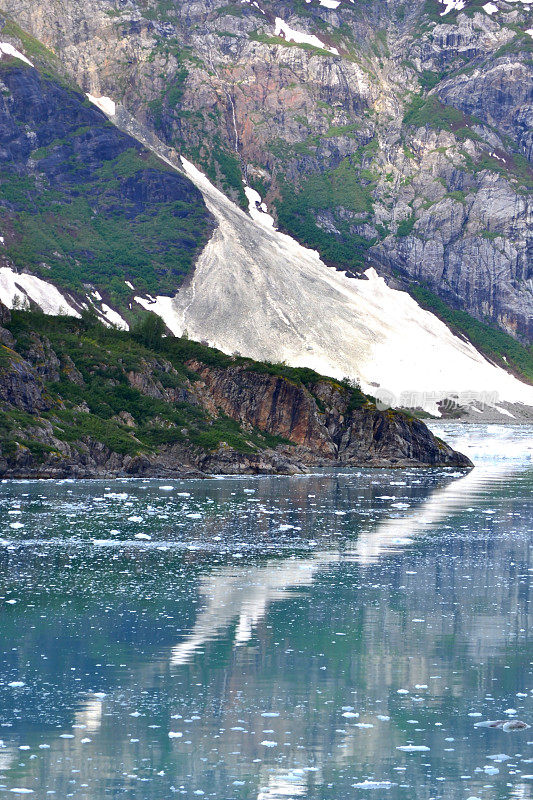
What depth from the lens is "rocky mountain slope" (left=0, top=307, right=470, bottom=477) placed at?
89.1 metres

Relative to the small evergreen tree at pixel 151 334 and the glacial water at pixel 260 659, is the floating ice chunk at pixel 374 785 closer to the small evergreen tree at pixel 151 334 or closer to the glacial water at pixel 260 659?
the glacial water at pixel 260 659

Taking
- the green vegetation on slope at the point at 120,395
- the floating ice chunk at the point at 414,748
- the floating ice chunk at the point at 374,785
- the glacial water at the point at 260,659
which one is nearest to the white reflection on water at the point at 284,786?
the glacial water at the point at 260,659

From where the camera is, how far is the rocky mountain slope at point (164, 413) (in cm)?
8912

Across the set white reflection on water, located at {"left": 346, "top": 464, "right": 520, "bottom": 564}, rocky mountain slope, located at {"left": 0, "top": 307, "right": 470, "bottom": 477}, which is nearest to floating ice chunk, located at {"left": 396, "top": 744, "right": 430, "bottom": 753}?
white reflection on water, located at {"left": 346, "top": 464, "right": 520, "bottom": 564}

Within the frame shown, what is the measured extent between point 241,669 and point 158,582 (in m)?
12.9

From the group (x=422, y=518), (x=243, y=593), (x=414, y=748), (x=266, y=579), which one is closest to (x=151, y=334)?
(x=422, y=518)

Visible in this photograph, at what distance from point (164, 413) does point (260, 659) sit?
7391cm

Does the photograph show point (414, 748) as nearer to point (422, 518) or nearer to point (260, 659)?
point (260, 659)

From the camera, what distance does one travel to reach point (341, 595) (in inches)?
1575

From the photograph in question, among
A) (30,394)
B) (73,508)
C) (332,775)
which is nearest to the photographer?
(332,775)

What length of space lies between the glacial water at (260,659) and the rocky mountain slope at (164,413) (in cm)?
2907

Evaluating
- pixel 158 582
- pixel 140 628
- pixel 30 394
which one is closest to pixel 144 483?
pixel 30 394

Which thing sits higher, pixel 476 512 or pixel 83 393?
pixel 83 393

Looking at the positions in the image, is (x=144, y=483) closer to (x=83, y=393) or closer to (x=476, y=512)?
(x=83, y=393)
